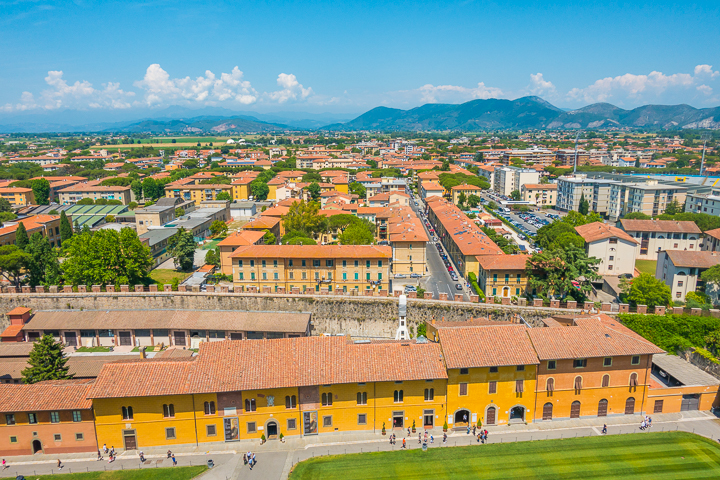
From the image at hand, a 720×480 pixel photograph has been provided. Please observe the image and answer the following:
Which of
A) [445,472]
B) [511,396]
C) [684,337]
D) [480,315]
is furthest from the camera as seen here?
[480,315]

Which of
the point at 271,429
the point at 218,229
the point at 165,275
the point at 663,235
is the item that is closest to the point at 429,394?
the point at 271,429

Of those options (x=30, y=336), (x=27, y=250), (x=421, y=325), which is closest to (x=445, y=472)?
(x=421, y=325)

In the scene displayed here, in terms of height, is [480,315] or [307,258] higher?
[307,258]

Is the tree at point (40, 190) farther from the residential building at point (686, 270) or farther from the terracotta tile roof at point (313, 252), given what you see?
the residential building at point (686, 270)

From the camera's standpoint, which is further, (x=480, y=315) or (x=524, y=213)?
(x=524, y=213)

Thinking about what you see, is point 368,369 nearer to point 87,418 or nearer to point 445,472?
point 445,472

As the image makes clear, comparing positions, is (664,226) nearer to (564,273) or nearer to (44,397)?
(564,273)

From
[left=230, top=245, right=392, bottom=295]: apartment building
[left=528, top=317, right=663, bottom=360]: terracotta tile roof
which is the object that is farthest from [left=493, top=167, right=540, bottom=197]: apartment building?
[left=528, top=317, right=663, bottom=360]: terracotta tile roof
